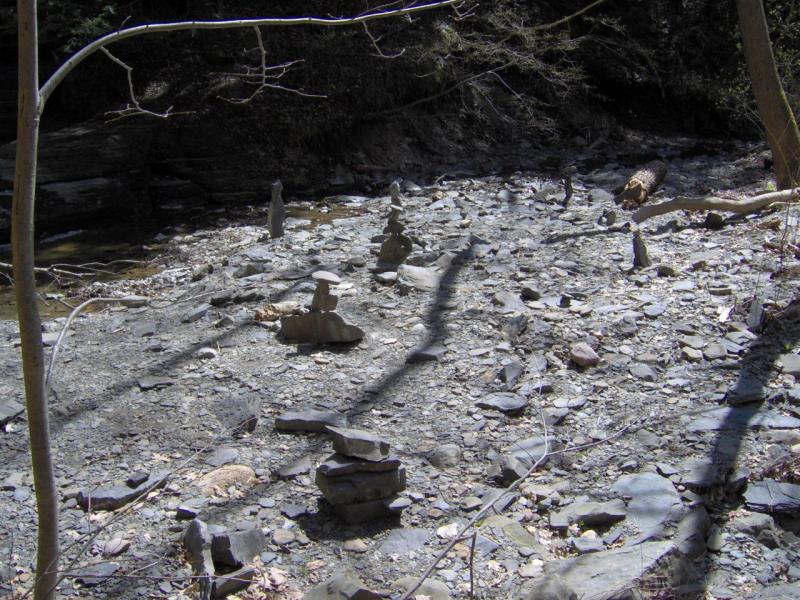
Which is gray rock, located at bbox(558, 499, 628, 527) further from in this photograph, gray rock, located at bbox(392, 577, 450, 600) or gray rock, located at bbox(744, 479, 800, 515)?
gray rock, located at bbox(392, 577, 450, 600)

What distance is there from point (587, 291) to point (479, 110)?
281 inches

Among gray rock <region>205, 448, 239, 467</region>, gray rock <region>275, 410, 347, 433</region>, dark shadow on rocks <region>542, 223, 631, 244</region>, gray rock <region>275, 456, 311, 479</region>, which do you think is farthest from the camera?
dark shadow on rocks <region>542, 223, 631, 244</region>

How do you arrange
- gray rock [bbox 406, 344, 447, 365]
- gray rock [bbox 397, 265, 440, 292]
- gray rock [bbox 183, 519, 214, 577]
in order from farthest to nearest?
1. gray rock [bbox 397, 265, 440, 292]
2. gray rock [bbox 406, 344, 447, 365]
3. gray rock [bbox 183, 519, 214, 577]

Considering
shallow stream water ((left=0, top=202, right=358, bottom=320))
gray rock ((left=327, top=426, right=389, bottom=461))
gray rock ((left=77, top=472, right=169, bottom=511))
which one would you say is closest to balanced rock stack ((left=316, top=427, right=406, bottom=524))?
gray rock ((left=327, top=426, right=389, bottom=461))

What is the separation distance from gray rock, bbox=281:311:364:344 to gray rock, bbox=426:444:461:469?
1.28 m

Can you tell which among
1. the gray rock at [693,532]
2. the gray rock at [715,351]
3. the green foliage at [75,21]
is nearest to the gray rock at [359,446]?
the gray rock at [693,532]

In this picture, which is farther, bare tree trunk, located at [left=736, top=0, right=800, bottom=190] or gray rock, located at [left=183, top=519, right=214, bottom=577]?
bare tree trunk, located at [left=736, top=0, right=800, bottom=190]

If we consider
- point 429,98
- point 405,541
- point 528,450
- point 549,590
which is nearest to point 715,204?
point 528,450

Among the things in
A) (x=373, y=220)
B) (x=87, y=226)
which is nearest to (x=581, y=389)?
(x=373, y=220)

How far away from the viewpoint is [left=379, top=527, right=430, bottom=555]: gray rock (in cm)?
309

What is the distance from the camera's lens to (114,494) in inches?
136

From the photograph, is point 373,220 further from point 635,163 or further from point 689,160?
point 689,160

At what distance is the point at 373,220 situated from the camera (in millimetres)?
8391

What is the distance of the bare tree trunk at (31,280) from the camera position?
2094 mm
